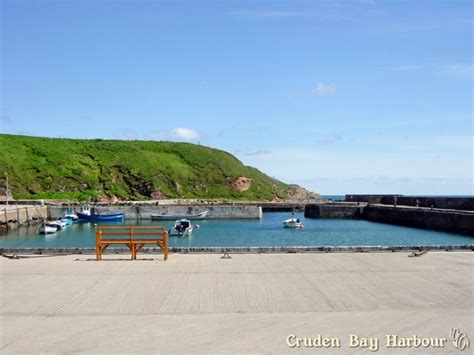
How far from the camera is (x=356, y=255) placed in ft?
72.1

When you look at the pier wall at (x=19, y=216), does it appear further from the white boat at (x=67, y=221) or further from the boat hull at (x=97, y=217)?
the boat hull at (x=97, y=217)

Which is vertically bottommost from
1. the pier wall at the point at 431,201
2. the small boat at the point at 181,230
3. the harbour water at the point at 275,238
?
the harbour water at the point at 275,238

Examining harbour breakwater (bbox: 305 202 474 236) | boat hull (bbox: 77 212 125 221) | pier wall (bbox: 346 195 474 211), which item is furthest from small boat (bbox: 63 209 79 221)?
pier wall (bbox: 346 195 474 211)

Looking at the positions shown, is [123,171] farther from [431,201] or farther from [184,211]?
[431,201]

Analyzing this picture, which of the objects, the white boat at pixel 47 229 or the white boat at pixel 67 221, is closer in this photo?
Answer: the white boat at pixel 47 229

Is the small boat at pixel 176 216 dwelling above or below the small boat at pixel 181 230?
above

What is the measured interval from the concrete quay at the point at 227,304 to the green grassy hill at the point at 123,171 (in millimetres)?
78726

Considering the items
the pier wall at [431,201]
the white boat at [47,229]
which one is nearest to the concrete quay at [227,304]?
the white boat at [47,229]

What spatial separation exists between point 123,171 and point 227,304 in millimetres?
98742

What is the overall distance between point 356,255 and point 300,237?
26961 millimetres

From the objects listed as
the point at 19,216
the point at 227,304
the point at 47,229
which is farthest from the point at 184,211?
the point at 227,304

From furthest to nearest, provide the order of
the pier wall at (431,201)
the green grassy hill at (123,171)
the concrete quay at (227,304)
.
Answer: the green grassy hill at (123,171), the pier wall at (431,201), the concrete quay at (227,304)

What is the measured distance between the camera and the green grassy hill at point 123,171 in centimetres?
9909

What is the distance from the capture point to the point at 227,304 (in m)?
13.2
